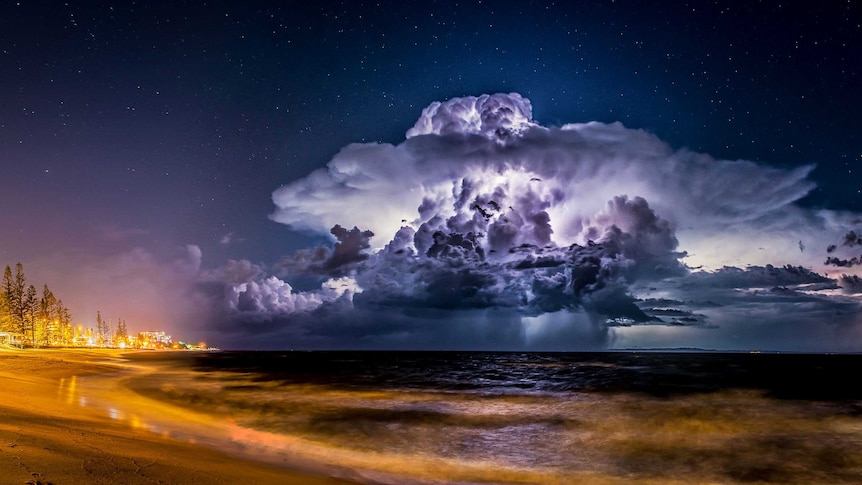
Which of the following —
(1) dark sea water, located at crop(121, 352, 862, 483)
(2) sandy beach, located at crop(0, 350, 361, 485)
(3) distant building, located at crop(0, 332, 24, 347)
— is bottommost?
(3) distant building, located at crop(0, 332, 24, 347)

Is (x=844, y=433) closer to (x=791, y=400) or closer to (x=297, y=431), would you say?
(x=791, y=400)

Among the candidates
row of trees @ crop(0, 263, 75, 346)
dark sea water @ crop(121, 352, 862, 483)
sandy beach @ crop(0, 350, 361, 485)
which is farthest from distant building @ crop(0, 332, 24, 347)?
sandy beach @ crop(0, 350, 361, 485)

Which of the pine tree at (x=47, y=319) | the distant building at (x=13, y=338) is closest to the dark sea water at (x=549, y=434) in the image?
the distant building at (x=13, y=338)

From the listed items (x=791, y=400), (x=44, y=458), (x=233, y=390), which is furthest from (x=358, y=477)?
(x=791, y=400)

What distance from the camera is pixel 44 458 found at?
26.7 feet

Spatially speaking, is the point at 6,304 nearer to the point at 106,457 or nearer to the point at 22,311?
the point at 22,311

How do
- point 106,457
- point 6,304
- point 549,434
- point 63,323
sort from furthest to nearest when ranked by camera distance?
1. point 63,323
2. point 6,304
3. point 549,434
4. point 106,457

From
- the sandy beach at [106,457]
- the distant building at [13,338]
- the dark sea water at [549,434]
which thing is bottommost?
the distant building at [13,338]

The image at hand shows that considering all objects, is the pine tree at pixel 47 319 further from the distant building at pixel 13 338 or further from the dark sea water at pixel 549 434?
the dark sea water at pixel 549 434

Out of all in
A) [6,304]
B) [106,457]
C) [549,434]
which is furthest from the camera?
[6,304]

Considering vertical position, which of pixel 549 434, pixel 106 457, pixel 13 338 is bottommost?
pixel 13 338

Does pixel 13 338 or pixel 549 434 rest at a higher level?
pixel 549 434

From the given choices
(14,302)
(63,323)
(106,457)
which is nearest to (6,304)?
(14,302)

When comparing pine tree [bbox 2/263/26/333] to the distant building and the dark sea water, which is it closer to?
the distant building
